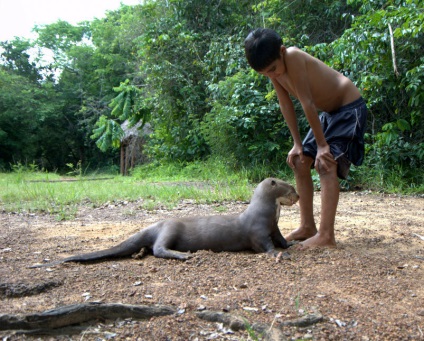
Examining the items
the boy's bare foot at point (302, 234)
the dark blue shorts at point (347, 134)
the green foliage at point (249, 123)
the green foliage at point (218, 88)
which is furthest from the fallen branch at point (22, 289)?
the green foliage at point (249, 123)

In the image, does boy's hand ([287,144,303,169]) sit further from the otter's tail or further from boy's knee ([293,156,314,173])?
the otter's tail

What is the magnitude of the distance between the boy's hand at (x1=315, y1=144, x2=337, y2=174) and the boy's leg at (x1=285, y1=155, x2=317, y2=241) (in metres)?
0.30

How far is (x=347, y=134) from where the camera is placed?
3.45m

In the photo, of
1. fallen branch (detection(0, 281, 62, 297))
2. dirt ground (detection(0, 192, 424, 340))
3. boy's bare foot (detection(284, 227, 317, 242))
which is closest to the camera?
dirt ground (detection(0, 192, 424, 340))

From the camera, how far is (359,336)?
1847 mm

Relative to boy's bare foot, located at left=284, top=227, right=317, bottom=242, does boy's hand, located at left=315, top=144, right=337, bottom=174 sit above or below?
above

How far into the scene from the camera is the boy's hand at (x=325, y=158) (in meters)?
3.38

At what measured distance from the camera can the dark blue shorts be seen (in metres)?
3.45

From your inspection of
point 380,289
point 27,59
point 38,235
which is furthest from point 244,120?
point 27,59

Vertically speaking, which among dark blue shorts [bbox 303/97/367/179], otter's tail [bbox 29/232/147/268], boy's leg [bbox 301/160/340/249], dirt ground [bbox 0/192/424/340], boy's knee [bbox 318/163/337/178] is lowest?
dirt ground [bbox 0/192/424/340]

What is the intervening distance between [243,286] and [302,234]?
57.1 inches

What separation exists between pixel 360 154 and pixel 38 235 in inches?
123

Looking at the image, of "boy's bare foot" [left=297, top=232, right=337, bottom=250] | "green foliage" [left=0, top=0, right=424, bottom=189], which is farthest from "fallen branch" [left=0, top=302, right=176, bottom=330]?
"green foliage" [left=0, top=0, right=424, bottom=189]

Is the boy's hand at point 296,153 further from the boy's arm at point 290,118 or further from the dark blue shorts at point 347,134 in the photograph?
the dark blue shorts at point 347,134
